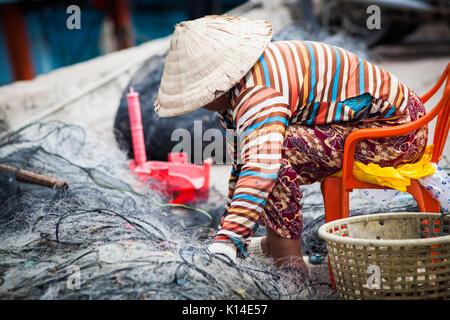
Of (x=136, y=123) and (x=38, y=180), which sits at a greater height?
(x=136, y=123)

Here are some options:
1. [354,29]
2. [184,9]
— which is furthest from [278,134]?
[184,9]

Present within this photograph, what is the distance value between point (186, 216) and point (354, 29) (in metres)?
6.48

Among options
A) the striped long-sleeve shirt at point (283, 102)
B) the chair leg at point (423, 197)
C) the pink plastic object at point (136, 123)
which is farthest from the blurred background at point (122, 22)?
the chair leg at point (423, 197)

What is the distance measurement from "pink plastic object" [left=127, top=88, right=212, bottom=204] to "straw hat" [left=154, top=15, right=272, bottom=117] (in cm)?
120

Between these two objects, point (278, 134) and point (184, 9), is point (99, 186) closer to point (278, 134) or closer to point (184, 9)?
point (278, 134)

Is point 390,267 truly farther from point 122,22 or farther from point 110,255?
point 122,22

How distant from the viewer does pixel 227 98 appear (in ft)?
6.73

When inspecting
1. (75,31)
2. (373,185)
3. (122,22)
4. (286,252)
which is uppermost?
(122,22)

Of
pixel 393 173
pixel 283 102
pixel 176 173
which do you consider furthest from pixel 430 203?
pixel 176 173

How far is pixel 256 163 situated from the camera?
183 cm

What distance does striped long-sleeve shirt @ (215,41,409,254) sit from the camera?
1.83 meters

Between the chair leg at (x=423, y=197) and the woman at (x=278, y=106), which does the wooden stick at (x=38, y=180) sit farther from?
the chair leg at (x=423, y=197)

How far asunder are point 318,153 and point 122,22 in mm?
10490

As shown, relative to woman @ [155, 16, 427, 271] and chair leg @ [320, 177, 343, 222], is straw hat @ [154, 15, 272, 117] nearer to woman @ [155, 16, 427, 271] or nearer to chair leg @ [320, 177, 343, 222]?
woman @ [155, 16, 427, 271]
